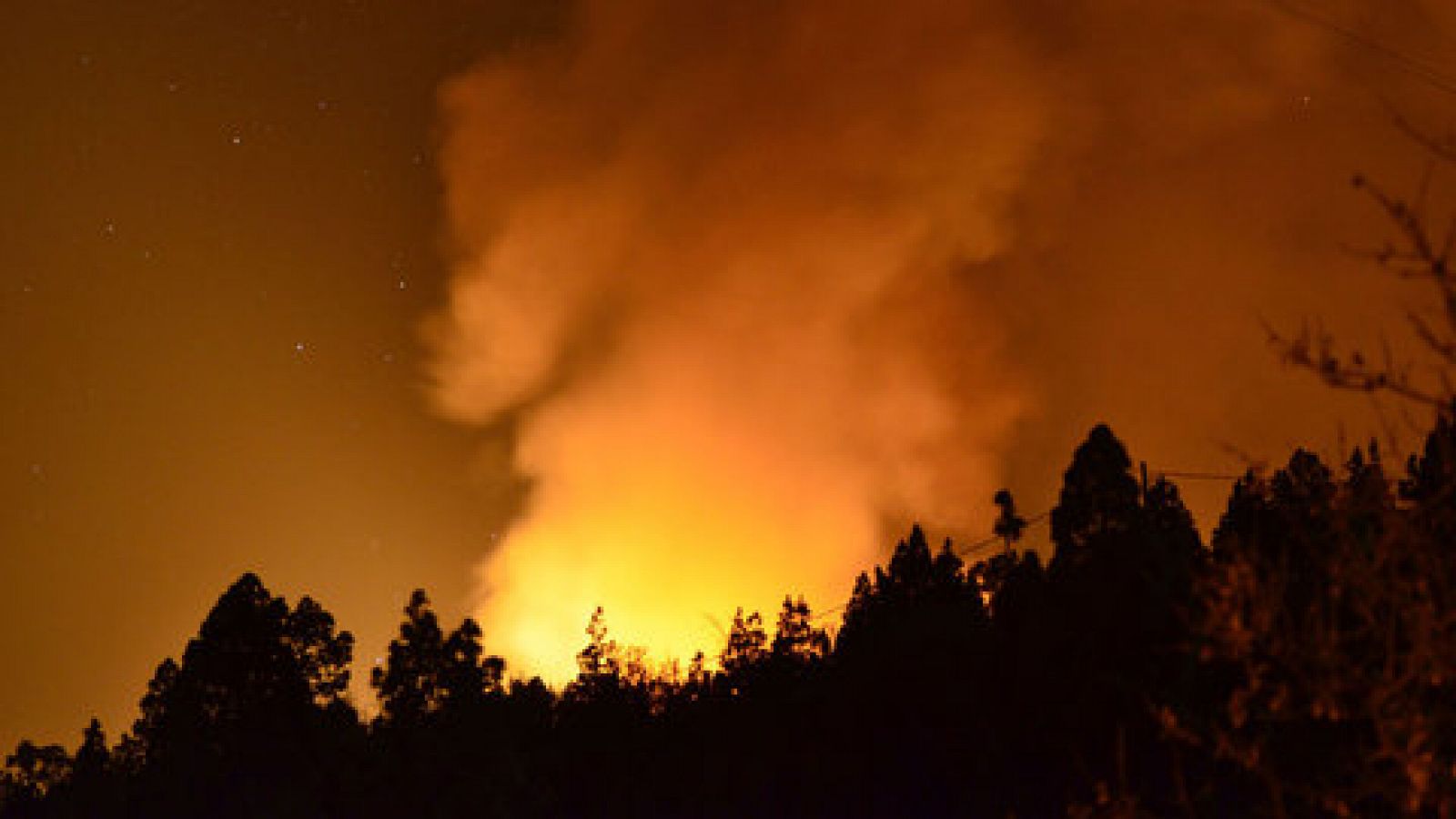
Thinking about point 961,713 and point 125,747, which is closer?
point 961,713

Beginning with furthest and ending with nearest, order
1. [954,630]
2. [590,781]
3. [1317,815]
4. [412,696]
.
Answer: [412,696] → [590,781] → [954,630] → [1317,815]

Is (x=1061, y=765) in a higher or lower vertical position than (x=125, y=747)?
lower

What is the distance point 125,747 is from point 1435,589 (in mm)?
106340

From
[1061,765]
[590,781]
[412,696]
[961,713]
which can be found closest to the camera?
[1061,765]

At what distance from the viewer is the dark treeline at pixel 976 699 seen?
855cm

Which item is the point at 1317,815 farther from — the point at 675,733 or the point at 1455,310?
the point at 675,733

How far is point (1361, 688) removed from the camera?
8.33 m

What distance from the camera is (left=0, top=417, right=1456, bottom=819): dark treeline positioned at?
8.55 m

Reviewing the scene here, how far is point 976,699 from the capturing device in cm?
4656

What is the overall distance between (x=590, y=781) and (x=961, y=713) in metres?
20.2

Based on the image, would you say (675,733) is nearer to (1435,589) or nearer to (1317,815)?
(1317,815)

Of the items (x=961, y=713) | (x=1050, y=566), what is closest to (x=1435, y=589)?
(x=961, y=713)

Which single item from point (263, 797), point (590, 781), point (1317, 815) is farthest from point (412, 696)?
point (1317, 815)

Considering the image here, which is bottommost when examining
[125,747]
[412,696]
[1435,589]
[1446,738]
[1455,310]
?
[1446,738]
